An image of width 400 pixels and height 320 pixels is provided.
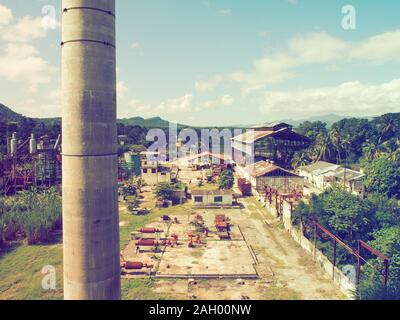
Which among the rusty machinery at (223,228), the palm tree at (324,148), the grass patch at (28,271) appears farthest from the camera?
the palm tree at (324,148)

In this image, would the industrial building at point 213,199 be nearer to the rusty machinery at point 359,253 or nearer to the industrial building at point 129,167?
the rusty machinery at point 359,253

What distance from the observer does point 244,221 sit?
128ft

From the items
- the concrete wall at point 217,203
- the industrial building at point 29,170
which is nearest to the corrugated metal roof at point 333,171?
the concrete wall at point 217,203

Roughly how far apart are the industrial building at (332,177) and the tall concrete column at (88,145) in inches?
1716

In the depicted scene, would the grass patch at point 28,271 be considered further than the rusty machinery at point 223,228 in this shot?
No

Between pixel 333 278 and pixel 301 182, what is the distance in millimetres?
31671

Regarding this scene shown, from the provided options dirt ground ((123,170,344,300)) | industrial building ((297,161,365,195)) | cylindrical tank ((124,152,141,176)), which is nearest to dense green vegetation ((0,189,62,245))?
dirt ground ((123,170,344,300))

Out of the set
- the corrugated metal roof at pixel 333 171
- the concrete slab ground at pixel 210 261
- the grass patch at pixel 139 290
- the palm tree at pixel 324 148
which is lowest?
the grass patch at pixel 139 290

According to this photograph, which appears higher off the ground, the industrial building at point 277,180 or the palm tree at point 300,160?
the palm tree at point 300,160

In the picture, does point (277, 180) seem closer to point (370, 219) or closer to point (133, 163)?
point (370, 219)

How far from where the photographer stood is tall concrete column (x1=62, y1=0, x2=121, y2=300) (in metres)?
14.1

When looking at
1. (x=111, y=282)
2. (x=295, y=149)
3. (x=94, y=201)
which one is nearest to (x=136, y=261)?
(x=111, y=282)

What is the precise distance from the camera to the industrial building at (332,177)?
50.4 meters

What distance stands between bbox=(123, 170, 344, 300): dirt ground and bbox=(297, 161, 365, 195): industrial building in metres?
21.2
